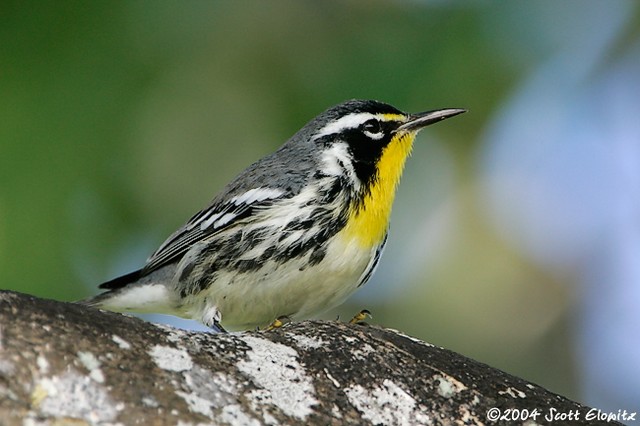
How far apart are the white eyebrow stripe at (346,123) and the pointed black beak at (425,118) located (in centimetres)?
20

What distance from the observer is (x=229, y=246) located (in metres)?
5.68

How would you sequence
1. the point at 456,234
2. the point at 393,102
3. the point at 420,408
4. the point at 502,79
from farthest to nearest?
the point at 456,234
the point at 502,79
the point at 393,102
the point at 420,408

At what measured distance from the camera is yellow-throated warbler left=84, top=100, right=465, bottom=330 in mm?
5418

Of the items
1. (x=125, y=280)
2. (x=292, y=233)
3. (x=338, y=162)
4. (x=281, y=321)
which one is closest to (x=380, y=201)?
(x=338, y=162)

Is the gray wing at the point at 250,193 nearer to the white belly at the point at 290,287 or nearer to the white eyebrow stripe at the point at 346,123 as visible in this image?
the white eyebrow stripe at the point at 346,123

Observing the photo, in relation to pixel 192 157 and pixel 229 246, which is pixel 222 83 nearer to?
pixel 192 157

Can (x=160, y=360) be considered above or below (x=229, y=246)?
below

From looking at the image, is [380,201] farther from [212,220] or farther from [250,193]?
[212,220]

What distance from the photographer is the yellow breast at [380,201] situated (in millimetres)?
5488

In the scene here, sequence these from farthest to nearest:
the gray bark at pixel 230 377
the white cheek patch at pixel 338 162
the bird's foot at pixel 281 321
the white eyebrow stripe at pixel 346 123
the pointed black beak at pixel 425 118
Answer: the white eyebrow stripe at pixel 346 123 → the pointed black beak at pixel 425 118 → the white cheek patch at pixel 338 162 → the bird's foot at pixel 281 321 → the gray bark at pixel 230 377

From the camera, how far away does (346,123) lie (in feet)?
20.0

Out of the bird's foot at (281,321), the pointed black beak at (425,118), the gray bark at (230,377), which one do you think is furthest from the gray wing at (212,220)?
the gray bark at (230,377)

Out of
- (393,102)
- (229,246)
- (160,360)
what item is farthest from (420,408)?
(393,102)

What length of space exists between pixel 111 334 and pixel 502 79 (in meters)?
4.15
